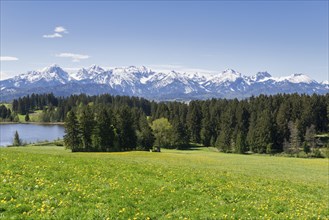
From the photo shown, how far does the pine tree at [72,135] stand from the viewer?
90.9m

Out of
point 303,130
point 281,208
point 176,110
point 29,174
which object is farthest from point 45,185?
point 176,110

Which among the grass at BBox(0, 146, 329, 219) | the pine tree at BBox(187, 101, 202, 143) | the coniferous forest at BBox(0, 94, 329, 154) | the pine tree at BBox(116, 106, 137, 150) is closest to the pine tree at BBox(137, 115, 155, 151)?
the coniferous forest at BBox(0, 94, 329, 154)

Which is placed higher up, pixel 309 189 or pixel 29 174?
pixel 29 174

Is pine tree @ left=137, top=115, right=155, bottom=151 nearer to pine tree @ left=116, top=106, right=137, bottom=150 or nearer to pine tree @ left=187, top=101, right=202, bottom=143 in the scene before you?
pine tree @ left=116, top=106, right=137, bottom=150

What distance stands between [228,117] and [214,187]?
127103 millimetres

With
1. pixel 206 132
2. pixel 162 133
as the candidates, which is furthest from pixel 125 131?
pixel 206 132

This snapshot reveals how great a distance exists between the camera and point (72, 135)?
9156 cm

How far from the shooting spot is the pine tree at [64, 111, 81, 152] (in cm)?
9088

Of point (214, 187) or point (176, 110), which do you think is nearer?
point (214, 187)

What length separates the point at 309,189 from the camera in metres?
28.9

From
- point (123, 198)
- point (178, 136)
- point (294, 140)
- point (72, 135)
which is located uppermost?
point (123, 198)

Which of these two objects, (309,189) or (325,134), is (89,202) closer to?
(309,189)

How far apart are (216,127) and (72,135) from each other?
79598 mm

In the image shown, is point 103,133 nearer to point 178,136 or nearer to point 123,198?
point 178,136
